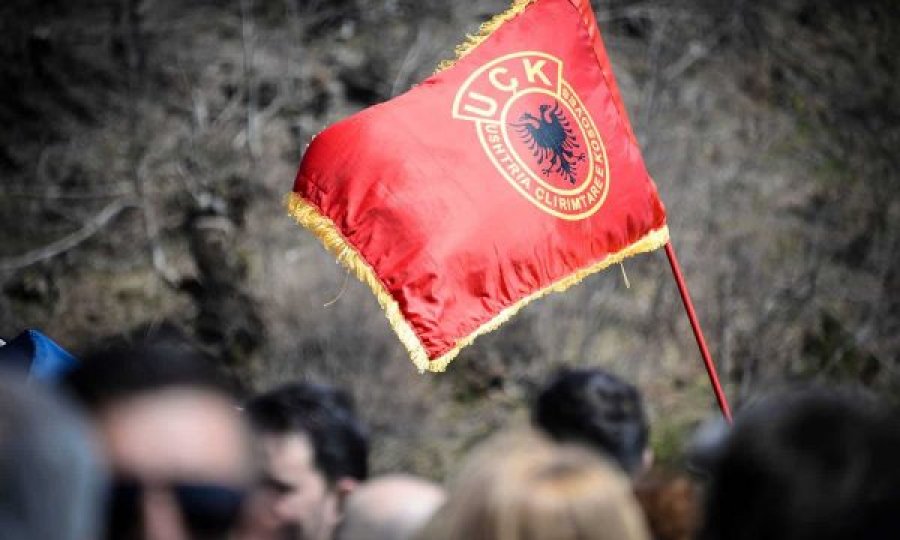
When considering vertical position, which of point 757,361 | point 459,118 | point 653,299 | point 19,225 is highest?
point 19,225

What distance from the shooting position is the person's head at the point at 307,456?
2.63 meters

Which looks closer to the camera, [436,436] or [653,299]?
[436,436]

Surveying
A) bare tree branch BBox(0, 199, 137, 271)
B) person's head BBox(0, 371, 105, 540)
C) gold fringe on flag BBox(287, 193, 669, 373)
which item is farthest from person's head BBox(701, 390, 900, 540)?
bare tree branch BBox(0, 199, 137, 271)

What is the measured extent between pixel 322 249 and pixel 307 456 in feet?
19.6

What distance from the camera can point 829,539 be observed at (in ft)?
4.66

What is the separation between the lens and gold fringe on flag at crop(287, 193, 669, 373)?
3.62 meters

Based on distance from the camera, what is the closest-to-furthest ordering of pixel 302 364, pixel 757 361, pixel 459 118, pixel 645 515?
1. pixel 645 515
2. pixel 459 118
3. pixel 302 364
4. pixel 757 361

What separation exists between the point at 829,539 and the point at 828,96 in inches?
387

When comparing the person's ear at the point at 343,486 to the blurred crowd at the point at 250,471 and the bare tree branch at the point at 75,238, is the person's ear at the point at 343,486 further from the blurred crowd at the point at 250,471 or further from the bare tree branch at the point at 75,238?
the bare tree branch at the point at 75,238

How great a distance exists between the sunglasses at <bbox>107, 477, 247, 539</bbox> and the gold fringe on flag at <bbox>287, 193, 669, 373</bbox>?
1951 millimetres

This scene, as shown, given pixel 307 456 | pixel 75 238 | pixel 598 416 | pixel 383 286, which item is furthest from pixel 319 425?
pixel 75 238

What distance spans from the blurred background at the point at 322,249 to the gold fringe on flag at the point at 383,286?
4.14 meters

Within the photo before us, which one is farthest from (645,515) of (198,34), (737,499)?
(198,34)

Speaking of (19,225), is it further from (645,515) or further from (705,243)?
(645,515)
